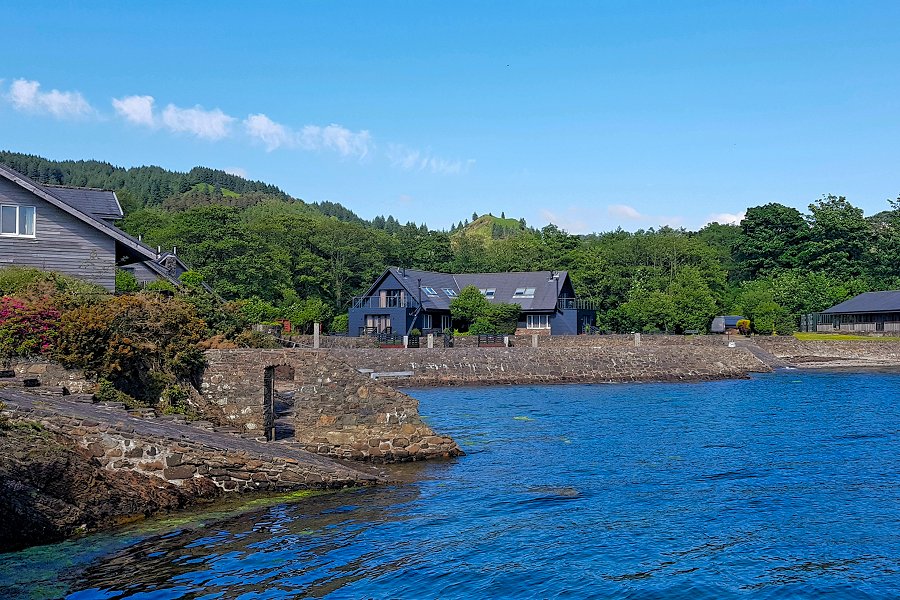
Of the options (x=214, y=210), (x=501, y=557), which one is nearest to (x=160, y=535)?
(x=501, y=557)

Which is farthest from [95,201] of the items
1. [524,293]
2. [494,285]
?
[494,285]

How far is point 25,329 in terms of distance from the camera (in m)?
20.6

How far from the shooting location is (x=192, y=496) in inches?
627

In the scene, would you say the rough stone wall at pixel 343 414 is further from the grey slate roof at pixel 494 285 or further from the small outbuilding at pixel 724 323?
the small outbuilding at pixel 724 323

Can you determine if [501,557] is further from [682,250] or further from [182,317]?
[682,250]

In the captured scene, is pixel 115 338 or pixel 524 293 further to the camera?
pixel 524 293

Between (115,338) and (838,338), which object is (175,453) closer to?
(115,338)

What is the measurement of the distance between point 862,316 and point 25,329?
8225 cm

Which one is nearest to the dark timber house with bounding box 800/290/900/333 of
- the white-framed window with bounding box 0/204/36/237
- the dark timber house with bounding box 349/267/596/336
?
the dark timber house with bounding box 349/267/596/336

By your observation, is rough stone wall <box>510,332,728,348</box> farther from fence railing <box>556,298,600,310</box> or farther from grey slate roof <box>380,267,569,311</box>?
fence railing <box>556,298,600,310</box>

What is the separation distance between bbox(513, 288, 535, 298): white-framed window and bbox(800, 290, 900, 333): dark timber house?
32212mm

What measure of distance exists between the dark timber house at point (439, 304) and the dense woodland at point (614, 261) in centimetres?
536

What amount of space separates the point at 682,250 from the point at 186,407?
284ft

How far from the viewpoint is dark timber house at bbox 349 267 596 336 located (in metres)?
75.1
